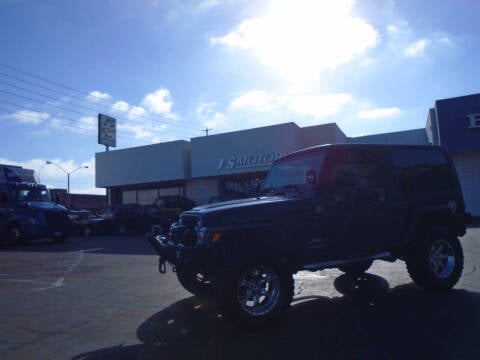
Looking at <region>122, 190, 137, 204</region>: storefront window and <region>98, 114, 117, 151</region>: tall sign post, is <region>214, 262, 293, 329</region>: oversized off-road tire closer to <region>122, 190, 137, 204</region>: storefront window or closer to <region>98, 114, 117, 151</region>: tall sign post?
<region>122, 190, 137, 204</region>: storefront window

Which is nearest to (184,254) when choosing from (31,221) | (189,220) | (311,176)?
(189,220)

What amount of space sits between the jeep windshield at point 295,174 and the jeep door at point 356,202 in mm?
244

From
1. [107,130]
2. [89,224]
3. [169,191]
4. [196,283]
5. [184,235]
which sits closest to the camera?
[184,235]

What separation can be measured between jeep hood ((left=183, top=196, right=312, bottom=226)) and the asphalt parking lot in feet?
4.34

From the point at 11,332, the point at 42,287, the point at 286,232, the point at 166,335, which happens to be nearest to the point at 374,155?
the point at 286,232

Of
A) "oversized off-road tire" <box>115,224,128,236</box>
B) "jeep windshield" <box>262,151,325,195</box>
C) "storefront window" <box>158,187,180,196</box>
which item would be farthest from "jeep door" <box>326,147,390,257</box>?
"storefront window" <box>158,187,180,196</box>

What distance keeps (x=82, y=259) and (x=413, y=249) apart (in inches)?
388

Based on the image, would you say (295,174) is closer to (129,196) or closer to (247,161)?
(247,161)

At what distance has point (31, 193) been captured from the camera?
18.9 meters

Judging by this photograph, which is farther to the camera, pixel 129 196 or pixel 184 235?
pixel 129 196

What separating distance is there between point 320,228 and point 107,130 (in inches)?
1345

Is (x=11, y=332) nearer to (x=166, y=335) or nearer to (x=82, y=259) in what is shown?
(x=166, y=335)

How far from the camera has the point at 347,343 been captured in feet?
14.7

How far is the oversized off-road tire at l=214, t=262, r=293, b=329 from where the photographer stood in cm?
487
